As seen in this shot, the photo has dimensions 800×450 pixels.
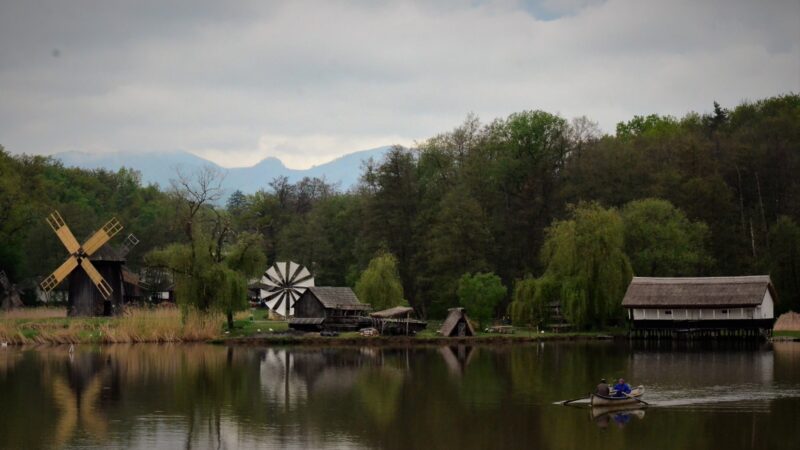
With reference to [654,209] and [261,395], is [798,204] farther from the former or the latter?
[261,395]

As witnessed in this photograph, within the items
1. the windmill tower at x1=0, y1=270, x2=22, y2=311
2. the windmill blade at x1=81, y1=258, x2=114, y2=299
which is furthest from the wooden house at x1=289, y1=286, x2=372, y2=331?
the windmill tower at x1=0, y1=270, x2=22, y2=311

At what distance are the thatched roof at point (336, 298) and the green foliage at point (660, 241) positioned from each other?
71.4 feet

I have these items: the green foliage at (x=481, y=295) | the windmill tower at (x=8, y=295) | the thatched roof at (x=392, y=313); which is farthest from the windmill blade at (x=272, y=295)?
the windmill tower at (x=8, y=295)

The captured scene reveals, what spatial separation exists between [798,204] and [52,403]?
67.1 metres

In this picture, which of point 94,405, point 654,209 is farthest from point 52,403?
point 654,209

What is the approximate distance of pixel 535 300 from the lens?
71.2 metres

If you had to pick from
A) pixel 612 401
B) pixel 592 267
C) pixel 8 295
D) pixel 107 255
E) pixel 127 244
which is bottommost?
pixel 612 401

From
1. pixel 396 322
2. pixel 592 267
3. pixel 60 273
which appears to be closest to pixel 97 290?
pixel 60 273

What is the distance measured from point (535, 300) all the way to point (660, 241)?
12926 millimetres

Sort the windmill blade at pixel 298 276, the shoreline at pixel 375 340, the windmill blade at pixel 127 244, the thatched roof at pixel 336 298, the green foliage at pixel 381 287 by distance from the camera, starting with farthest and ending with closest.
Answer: the windmill blade at pixel 127 244 < the windmill blade at pixel 298 276 < the green foliage at pixel 381 287 < the thatched roof at pixel 336 298 < the shoreline at pixel 375 340

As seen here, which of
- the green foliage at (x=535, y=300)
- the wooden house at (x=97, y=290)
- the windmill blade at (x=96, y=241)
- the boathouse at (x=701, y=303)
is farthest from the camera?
the windmill blade at (x=96, y=241)

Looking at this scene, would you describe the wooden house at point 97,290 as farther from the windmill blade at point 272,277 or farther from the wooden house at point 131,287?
the windmill blade at point 272,277

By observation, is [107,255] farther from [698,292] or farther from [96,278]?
[698,292]

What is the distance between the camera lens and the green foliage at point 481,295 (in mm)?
72750
